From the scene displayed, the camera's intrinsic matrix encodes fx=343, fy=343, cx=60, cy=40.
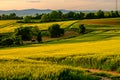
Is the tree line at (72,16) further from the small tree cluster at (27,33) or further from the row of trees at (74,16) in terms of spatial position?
the small tree cluster at (27,33)

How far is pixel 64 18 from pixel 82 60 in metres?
133

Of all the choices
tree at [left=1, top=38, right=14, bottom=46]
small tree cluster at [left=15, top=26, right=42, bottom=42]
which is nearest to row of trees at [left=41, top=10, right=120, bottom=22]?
small tree cluster at [left=15, top=26, right=42, bottom=42]

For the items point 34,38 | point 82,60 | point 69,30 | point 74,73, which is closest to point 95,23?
point 69,30

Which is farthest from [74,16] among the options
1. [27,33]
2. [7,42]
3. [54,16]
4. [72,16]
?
[7,42]

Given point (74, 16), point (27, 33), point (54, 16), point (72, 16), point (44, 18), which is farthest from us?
point (54, 16)

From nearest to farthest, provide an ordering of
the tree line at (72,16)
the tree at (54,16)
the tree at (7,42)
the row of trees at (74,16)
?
the tree at (7,42)
the tree line at (72,16)
the row of trees at (74,16)
the tree at (54,16)

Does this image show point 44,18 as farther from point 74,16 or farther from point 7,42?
point 7,42

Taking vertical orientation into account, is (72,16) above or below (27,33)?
above

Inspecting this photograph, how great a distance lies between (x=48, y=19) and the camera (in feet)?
510

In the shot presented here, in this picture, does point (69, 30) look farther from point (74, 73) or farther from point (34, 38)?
point (74, 73)

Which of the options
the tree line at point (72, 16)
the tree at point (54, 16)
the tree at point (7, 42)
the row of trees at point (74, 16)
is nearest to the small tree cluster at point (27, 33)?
the tree at point (7, 42)

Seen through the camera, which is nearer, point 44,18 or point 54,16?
point 44,18

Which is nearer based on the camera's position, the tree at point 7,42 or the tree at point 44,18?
the tree at point 7,42

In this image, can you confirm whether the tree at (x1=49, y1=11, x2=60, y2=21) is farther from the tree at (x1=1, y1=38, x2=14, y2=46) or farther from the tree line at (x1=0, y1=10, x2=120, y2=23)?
the tree at (x1=1, y1=38, x2=14, y2=46)
